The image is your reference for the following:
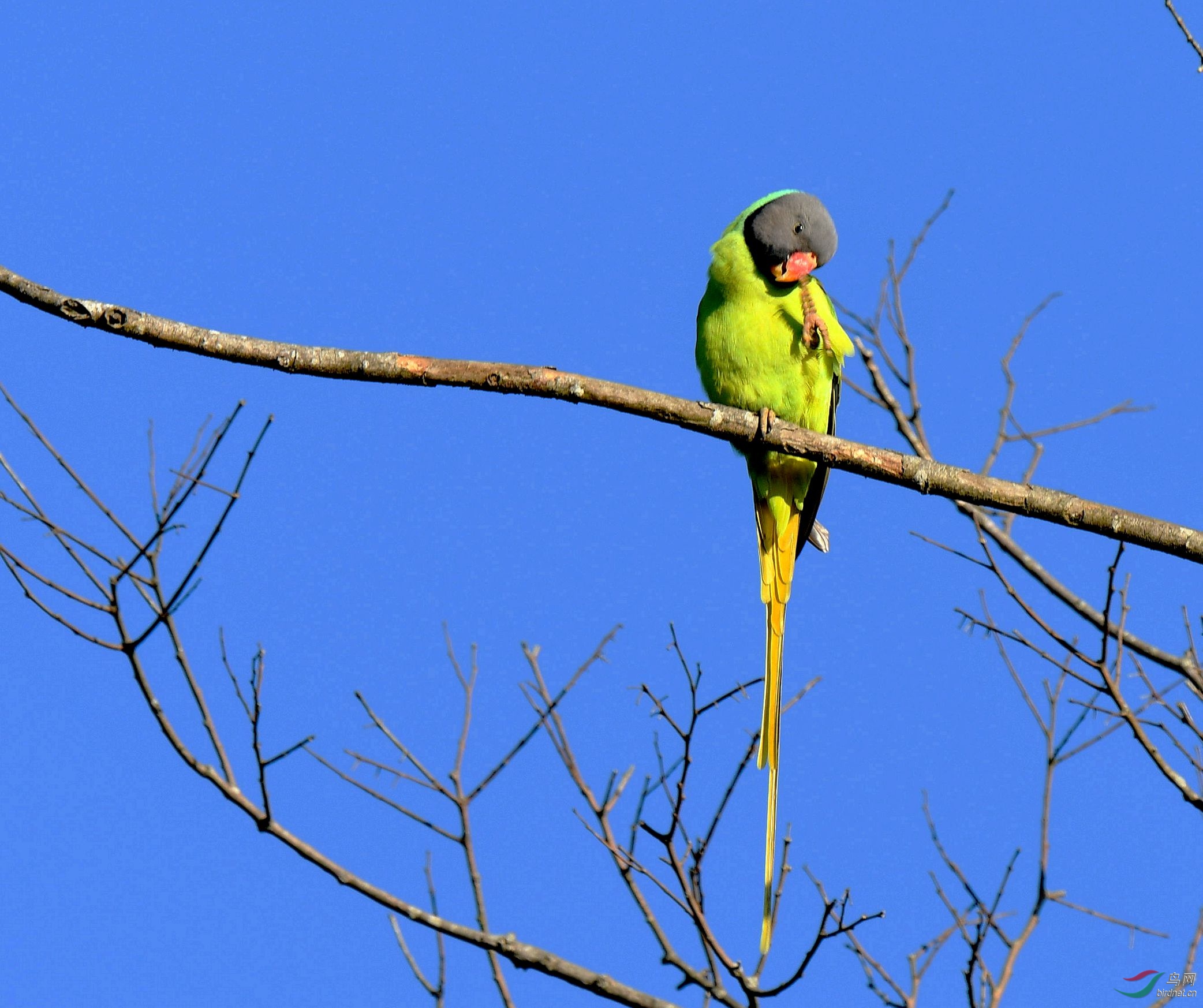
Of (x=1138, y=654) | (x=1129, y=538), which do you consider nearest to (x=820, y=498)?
(x=1138, y=654)

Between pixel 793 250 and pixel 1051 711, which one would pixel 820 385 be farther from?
pixel 1051 711

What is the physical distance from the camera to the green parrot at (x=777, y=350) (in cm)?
498

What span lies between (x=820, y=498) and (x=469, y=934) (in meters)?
3.05

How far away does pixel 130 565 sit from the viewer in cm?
315

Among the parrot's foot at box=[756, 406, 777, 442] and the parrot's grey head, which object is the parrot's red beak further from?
the parrot's foot at box=[756, 406, 777, 442]

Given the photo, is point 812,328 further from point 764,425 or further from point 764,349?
point 764,425

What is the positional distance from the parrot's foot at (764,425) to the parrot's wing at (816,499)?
51.0 inches

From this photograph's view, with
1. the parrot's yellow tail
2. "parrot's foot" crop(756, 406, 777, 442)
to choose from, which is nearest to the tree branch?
"parrot's foot" crop(756, 406, 777, 442)

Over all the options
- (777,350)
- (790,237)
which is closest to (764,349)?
(777,350)

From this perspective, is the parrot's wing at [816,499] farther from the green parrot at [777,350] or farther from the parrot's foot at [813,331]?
the parrot's foot at [813,331]

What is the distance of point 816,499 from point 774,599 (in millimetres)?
545

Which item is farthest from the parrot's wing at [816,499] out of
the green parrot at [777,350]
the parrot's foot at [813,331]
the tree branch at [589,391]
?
the tree branch at [589,391]

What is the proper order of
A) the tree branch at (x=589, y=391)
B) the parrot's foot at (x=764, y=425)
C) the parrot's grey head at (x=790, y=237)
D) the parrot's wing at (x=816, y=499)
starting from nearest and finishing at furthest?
the tree branch at (x=589, y=391), the parrot's foot at (x=764, y=425), the parrot's grey head at (x=790, y=237), the parrot's wing at (x=816, y=499)

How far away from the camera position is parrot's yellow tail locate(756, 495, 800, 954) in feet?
13.8
